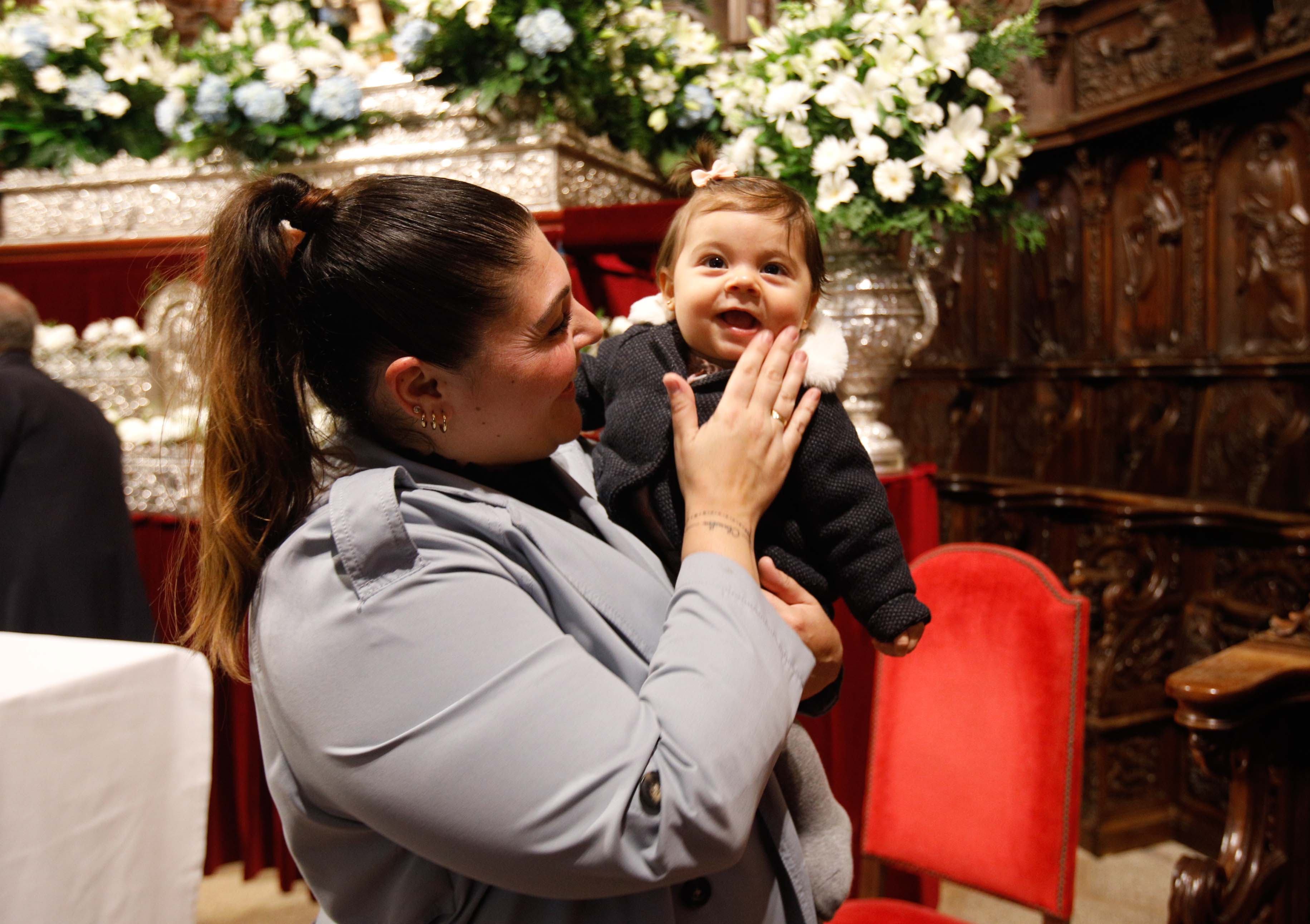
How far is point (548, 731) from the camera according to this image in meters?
0.83

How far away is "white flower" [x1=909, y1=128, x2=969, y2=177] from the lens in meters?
2.31

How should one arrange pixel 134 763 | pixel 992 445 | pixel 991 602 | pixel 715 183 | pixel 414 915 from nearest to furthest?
1. pixel 414 915
2. pixel 134 763
3. pixel 715 183
4. pixel 991 602
5. pixel 992 445

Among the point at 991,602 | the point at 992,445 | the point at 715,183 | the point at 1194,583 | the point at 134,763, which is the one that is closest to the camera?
the point at 134,763

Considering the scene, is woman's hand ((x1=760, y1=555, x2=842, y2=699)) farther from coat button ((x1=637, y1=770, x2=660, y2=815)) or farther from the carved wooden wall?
the carved wooden wall

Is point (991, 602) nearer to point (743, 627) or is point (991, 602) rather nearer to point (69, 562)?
point (743, 627)

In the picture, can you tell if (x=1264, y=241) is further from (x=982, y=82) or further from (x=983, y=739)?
(x=983, y=739)

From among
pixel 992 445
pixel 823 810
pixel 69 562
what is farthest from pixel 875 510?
pixel 992 445

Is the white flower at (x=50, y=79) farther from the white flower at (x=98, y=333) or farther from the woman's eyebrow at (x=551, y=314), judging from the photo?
the woman's eyebrow at (x=551, y=314)

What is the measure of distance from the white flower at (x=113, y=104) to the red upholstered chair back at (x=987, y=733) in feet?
9.35

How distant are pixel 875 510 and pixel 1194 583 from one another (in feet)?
11.1

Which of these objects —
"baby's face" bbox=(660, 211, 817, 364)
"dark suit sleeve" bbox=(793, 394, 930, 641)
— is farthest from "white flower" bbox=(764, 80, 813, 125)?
"dark suit sleeve" bbox=(793, 394, 930, 641)

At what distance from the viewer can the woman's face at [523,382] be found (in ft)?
3.43

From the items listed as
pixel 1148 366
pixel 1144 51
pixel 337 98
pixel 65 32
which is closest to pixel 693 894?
pixel 337 98

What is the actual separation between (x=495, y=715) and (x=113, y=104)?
3.08 metres
